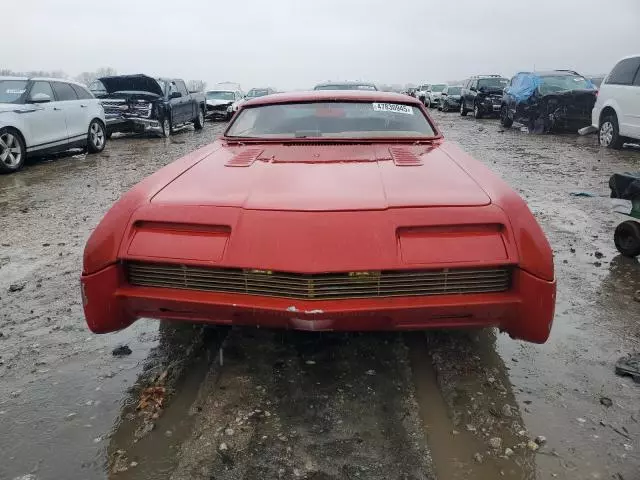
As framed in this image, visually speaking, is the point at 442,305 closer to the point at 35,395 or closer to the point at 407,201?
the point at 407,201

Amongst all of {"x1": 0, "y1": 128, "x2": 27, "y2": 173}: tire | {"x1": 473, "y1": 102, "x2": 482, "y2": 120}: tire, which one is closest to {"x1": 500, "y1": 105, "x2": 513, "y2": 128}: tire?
{"x1": 473, "y1": 102, "x2": 482, "y2": 120}: tire

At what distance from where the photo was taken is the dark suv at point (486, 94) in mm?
20203

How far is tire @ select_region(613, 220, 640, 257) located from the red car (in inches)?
97.3

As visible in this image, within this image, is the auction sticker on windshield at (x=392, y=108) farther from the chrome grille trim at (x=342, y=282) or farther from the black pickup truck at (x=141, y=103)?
the black pickup truck at (x=141, y=103)

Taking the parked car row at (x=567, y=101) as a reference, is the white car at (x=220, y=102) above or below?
below

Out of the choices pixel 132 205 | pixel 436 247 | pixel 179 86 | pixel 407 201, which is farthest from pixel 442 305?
pixel 179 86

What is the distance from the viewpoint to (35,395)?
250 centimetres

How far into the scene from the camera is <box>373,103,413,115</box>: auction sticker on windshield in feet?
11.9

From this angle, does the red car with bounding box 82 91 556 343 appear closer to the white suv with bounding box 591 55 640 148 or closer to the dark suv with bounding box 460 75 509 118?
the white suv with bounding box 591 55 640 148

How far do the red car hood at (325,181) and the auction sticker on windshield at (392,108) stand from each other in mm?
570

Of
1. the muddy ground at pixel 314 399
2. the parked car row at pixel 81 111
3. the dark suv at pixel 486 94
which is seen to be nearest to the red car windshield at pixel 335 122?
the parked car row at pixel 81 111

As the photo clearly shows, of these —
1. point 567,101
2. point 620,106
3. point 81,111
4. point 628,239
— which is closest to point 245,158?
point 628,239

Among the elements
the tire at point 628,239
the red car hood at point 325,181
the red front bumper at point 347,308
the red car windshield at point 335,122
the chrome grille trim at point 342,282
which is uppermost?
the red car windshield at point 335,122

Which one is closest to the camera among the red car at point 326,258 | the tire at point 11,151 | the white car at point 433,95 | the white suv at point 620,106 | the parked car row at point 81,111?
the red car at point 326,258
